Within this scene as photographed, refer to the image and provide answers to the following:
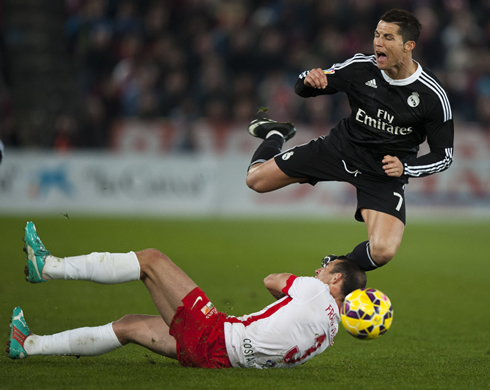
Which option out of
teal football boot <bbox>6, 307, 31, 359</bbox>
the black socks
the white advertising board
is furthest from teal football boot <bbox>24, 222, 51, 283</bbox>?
the white advertising board

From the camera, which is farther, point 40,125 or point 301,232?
point 40,125

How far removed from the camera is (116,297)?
775 centimetres

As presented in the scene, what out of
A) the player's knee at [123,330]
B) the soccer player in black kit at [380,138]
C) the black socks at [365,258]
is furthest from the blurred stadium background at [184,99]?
the player's knee at [123,330]

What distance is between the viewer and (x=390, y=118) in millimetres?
6188

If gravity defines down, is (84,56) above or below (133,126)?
above

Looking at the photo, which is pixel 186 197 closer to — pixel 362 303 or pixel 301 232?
pixel 301 232

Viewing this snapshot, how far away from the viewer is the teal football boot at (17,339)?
15.3ft

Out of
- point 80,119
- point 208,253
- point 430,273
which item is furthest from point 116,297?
point 80,119

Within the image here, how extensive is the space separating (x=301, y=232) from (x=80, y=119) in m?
7.09

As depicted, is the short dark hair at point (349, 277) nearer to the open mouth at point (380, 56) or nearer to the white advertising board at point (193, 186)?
the open mouth at point (380, 56)

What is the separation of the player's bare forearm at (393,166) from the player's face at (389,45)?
849 millimetres

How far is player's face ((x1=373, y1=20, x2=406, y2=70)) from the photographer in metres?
5.95

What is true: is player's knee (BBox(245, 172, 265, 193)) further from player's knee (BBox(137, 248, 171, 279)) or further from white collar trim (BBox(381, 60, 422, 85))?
player's knee (BBox(137, 248, 171, 279))

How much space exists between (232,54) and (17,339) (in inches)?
550
